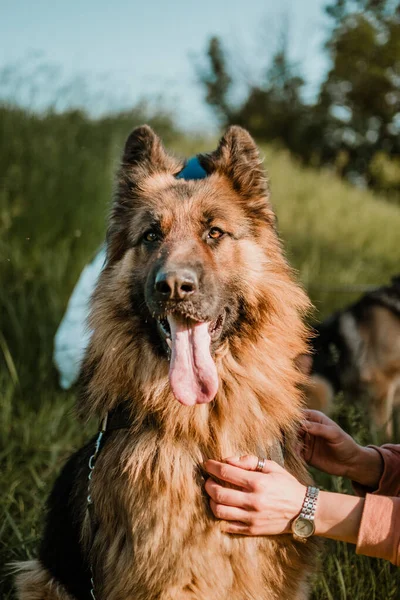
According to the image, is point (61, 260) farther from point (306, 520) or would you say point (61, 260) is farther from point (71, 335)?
point (306, 520)

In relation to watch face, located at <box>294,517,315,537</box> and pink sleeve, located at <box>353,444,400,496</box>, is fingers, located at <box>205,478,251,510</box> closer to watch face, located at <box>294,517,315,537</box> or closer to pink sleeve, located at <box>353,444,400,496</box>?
watch face, located at <box>294,517,315,537</box>

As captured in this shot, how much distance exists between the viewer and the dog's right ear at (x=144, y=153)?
2.63 m

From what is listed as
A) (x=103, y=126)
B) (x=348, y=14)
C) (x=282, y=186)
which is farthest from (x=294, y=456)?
(x=348, y=14)

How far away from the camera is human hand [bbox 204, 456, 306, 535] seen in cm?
201

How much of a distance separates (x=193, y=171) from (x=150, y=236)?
0.52m

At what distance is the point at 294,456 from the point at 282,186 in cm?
968

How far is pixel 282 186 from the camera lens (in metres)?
11.4

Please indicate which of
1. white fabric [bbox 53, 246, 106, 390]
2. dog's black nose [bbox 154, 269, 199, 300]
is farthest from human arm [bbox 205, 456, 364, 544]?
white fabric [bbox 53, 246, 106, 390]

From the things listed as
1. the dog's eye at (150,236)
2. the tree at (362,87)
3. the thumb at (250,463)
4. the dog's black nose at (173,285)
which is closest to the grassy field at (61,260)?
the thumb at (250,463)

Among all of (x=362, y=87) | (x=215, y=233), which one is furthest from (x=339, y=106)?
(x=215, y=233)

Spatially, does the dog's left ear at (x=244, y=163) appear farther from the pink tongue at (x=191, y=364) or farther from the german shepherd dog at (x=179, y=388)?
the pink tongue at (x=191, y=364)

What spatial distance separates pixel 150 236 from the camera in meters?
2.45

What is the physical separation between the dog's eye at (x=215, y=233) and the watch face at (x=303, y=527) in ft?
3.98

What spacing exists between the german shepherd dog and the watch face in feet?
0.31
